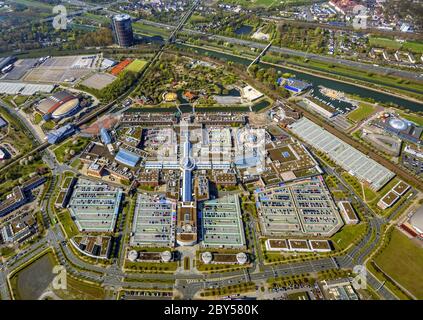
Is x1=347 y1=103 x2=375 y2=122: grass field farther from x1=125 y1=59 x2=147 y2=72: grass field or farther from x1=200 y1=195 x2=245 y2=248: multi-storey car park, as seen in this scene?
x1=125 y1=59 x2=147 y2=72: grass field

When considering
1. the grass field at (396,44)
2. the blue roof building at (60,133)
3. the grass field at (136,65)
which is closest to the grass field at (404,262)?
the blue roof building at (60,133)

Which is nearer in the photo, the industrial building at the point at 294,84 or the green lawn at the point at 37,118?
the green lawn at the point at 37,118

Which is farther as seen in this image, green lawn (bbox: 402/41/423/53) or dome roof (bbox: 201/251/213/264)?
green lawn (bbox: 402/41/423/53)

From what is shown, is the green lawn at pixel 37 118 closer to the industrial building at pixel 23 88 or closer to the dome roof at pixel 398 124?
the industrial building at pixel 23 88

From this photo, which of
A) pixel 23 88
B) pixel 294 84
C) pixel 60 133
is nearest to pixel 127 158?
pixel 60 133

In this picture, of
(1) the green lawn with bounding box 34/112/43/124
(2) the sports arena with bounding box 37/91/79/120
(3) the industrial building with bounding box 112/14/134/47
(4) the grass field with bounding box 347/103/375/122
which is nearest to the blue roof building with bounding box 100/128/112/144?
(2) the sports arena with bounding box 37/91/79/120

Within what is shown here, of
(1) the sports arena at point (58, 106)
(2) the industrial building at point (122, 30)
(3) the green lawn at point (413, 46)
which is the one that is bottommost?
(1) the sports arena at point (58, 106)

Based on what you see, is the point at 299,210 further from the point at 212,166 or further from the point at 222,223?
the point at 212,166
